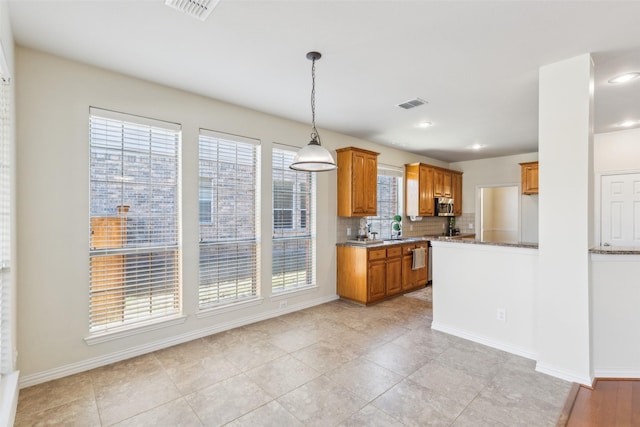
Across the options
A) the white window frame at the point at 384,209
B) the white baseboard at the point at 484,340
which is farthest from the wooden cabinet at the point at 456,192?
the white baseboard at the point at 484,340

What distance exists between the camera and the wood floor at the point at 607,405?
7.15 feet

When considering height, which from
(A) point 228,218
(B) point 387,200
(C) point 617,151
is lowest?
(A) point 228,218

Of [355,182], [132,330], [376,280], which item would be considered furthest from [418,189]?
[132,330]

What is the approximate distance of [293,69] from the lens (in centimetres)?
297

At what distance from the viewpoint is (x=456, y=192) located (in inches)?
296

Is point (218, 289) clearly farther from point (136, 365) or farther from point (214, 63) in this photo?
point (214, 63)

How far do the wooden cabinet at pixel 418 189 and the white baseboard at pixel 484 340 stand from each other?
305 centimetres

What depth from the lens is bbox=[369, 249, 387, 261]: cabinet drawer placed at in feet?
15.9

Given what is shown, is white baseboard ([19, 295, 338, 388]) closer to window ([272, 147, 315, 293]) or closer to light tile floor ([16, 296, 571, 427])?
light tile floor ([16, 296, 571, 427])

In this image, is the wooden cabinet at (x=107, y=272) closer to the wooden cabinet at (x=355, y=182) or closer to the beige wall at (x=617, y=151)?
the wooden cabinet at (x=355, y=182)

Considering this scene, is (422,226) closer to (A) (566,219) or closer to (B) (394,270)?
(B) (394,270)

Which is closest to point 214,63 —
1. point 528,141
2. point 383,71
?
point 383,71

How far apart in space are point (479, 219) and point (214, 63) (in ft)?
22.4

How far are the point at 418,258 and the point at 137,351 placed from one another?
4552 millimetres
